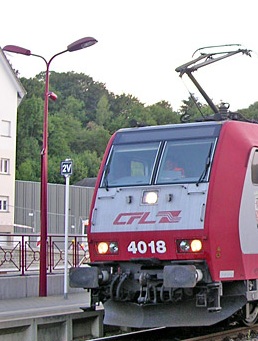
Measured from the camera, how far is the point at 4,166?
56.9 m

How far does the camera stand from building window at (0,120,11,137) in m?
56.3

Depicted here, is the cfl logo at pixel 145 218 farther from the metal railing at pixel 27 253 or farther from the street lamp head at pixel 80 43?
the street lamp head at pixel 80 43

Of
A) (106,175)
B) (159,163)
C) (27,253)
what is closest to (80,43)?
(27,253)

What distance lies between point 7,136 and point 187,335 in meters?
44.6

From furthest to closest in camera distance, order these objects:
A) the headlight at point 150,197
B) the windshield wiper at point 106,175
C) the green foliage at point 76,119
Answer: the green foliage at point 76,119 < the windshield wiper at point 106,175 < the headlight at point 150,197

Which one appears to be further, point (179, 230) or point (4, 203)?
point (4, 203)

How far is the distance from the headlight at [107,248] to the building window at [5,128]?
4425 centimetres

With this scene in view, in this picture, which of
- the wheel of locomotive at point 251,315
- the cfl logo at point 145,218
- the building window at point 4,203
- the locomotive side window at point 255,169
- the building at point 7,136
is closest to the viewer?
the cfl logo at point 145,218

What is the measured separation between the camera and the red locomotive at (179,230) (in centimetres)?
1201

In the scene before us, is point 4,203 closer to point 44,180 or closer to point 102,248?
point 44,180

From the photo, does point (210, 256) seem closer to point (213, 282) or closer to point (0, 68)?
point (213, 282)

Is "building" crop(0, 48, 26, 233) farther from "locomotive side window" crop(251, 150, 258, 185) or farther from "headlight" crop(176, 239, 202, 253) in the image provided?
"headlight" crop(176, 239, 202, 253)

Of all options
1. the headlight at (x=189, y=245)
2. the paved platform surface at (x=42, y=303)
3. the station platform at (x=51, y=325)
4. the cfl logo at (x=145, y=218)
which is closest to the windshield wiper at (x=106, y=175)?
the cfl logo at (x=145, y=218)

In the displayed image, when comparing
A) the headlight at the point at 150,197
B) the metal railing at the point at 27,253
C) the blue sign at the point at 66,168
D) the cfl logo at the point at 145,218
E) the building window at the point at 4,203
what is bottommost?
the metal railing at the point at 27,253
